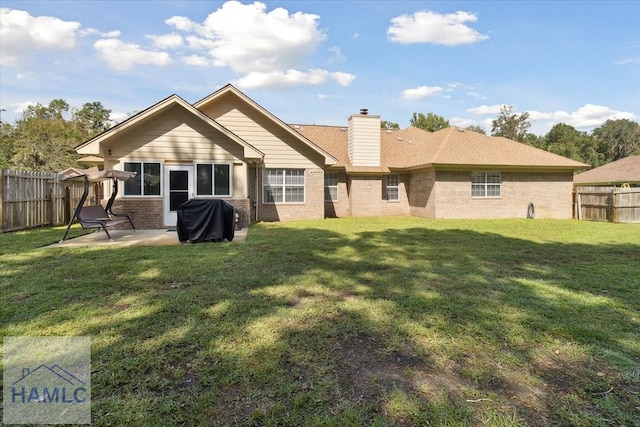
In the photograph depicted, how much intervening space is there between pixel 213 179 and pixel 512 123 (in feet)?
172

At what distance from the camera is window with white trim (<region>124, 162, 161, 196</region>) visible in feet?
42.1

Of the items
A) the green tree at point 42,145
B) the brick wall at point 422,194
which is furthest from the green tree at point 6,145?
the brick wall at point 422,194

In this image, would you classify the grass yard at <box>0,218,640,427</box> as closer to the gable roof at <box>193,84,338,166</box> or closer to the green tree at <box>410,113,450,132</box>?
the gable roof at <box>193,84,338,166</box>

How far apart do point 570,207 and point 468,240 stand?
12710 millimetres

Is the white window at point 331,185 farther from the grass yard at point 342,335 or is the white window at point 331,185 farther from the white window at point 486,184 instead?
the grass yard at point 342,335

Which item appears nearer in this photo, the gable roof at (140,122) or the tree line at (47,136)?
the gable roof at (140,122)

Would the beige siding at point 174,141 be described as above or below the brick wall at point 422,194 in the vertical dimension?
above

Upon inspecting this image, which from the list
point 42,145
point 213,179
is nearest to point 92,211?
point 213,179

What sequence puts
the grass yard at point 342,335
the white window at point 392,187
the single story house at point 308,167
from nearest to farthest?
the grass yard at point 342,335, the single story house at point 308,167, the white window at point 392,187

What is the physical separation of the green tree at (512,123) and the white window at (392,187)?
133 ft

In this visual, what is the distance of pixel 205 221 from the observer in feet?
32.1

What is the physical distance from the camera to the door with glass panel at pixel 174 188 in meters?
13.1

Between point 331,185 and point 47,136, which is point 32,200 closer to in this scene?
point 331,185

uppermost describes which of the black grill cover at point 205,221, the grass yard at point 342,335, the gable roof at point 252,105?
the gable roof at point 252,105
